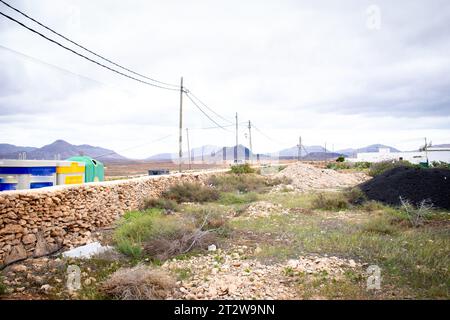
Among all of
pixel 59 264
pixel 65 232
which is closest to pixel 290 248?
pixel 59 264

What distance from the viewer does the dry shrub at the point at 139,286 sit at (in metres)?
5.09

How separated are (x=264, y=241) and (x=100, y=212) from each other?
205 inches

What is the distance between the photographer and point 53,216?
816 centimetres

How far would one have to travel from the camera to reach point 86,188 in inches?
375

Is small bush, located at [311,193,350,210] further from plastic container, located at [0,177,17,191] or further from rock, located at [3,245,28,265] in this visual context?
plastic container, located at [0,177,17,191]

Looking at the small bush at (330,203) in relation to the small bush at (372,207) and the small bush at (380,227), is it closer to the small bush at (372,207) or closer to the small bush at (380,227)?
the small bush at (372,207)

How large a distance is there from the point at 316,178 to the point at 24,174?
21.3 metres

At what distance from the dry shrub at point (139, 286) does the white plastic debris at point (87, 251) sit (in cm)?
225

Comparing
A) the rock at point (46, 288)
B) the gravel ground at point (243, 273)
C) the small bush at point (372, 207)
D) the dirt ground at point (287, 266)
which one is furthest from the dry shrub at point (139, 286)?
the small bush at point (372, 207)

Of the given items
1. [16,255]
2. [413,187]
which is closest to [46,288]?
[16,255]

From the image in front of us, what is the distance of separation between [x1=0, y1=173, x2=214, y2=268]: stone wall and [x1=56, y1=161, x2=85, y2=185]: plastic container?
263 centimetres

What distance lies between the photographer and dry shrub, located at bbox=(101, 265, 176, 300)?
5091mm

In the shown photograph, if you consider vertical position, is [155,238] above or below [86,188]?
below
